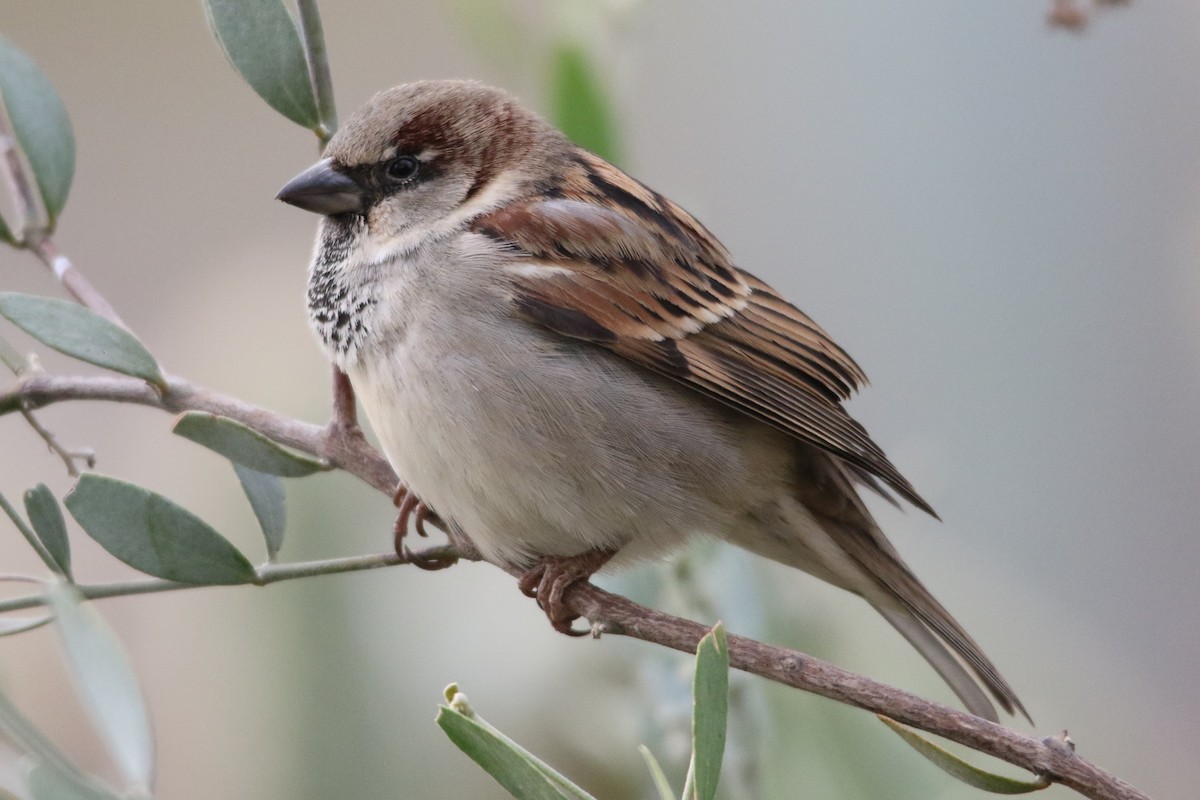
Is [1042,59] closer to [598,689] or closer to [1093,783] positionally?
[598,689]

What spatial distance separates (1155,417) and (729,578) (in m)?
1.73

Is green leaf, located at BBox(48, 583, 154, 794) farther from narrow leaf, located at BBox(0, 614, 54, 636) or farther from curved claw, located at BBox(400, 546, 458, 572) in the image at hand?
curved claw, located at BBox(400, 546, 458, 572)

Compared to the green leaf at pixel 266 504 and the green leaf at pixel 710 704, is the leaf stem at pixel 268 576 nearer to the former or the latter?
the green leaf at pixel 266 504

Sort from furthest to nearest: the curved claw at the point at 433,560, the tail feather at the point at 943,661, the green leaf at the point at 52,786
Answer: the tail feather at the point at 943,661 → the curved claw at the point at 433,560 → the green leaf at the point at 52,786

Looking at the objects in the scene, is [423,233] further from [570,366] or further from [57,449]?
[57,449]

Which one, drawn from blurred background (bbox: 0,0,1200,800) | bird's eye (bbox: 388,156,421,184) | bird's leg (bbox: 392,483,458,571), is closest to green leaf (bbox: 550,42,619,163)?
blurred background (bbox: 0,0,1200,800)

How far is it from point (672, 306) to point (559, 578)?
0.35 metres

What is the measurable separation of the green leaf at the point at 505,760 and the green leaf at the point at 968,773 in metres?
0.24

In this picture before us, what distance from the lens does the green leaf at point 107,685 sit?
659 millimetres

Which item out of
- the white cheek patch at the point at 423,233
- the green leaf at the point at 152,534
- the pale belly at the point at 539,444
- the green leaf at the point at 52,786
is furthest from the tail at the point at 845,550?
A: the green leaf at the point at 52,786

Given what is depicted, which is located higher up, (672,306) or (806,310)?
(672,306)

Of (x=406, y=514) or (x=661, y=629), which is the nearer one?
(x=661, y=629)

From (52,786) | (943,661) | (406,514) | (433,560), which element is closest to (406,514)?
(406,514)

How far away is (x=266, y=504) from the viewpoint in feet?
3.66
